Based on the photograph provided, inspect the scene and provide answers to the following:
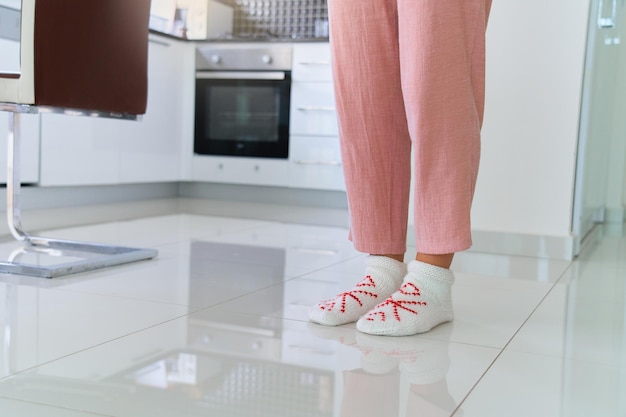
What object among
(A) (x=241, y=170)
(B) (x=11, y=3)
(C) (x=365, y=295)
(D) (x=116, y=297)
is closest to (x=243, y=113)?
(A) (x=241, y=170)

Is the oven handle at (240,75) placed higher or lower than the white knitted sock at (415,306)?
higher

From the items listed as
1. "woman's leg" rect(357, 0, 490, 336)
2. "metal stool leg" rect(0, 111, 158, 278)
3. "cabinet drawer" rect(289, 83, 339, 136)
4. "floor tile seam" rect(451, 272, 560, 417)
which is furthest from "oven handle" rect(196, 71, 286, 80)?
"woman's leg" rect(357, 0, 490, 336)

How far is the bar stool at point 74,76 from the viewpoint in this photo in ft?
5.62

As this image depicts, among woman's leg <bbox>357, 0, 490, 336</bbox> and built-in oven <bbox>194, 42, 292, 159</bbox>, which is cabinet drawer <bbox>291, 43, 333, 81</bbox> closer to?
built-in oven <bbox>194, 42, 292, 159</bbox>

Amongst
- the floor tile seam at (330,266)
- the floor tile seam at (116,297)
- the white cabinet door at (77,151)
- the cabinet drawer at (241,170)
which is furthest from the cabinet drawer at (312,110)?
the floor tile seam at (116,297)

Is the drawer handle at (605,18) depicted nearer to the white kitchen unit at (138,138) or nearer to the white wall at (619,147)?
the white wall at (619,147)

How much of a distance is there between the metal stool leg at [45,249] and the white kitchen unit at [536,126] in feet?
3.73

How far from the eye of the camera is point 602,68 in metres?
2.83

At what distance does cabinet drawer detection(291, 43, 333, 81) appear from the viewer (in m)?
3.99

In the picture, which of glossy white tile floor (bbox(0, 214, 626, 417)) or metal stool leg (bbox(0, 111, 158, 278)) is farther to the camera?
metal stool leg (bbox(0, 111, 158, 278))

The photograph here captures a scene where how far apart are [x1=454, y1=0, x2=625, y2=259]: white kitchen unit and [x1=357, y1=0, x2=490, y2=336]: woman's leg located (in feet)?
3.77

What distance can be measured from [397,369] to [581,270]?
126cm

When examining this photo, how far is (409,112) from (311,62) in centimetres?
279

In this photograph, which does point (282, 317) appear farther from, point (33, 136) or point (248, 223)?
point (33, 136)
